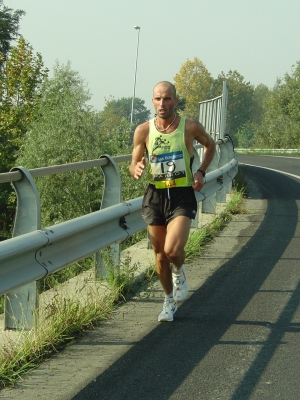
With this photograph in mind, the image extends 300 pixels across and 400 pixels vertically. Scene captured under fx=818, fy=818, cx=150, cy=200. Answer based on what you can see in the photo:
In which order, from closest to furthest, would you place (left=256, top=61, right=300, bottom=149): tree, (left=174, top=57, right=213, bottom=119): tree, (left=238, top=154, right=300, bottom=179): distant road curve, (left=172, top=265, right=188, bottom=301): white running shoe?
(left=172, top=265, right=188, bottom=301): white running shoe < (left=238, top=154, right=300, bottom=179): distant road curve < (left=256, top=61, right=300, bottom=149): tree < (left=174, top=57, right=213, bottom=119): tree

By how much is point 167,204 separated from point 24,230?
4.07 ft

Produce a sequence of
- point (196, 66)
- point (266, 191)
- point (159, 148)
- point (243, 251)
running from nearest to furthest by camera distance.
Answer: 1. point (159, 148)
2. point (243, 251)
3. point (266, 191)
4. point (196, 66)

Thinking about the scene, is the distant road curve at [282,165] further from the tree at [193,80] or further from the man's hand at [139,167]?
the tree at [193,80]

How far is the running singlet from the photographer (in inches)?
240

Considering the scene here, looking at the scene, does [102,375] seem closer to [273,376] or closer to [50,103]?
[273,376]

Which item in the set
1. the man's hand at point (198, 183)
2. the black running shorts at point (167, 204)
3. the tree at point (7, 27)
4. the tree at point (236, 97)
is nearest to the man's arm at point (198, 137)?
the man's hand at point (198, 183)

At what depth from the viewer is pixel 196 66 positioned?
127 meters

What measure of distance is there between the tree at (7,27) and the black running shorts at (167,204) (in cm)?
5168

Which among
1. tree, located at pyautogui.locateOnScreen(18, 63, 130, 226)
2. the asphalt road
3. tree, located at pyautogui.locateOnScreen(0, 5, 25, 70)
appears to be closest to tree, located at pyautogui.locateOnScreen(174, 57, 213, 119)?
tree, located at pyautogui.locateOnScreen(0, 5, 25, 70)

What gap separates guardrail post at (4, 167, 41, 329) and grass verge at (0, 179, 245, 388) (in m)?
0.11

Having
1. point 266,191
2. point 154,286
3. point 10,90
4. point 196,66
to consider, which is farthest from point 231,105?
point 154,286

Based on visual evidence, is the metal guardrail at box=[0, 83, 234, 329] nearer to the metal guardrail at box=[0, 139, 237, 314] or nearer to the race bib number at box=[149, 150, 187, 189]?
the metal guardrail at box=[0, 139, 237, 314]

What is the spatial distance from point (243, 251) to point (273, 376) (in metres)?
4.86

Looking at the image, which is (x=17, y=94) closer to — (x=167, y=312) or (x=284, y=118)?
(x=284, y=118)
